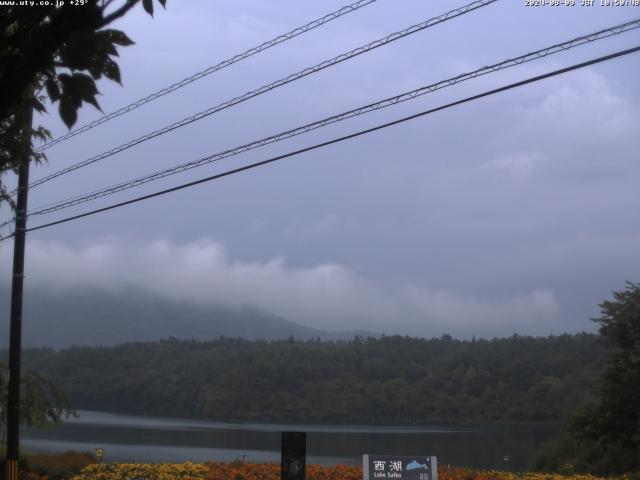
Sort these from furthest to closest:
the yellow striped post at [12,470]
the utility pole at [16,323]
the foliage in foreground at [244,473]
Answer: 1. the utility pole at [16,323]
2. the yellow striped post at [12,470]
3. the foliage in foreground at [244,473]

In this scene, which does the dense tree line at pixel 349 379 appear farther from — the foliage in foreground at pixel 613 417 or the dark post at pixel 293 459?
the dark post at pixel 293 459

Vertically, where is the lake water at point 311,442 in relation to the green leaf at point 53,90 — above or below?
below

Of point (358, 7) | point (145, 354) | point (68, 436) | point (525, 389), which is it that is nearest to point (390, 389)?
point (525, 389)

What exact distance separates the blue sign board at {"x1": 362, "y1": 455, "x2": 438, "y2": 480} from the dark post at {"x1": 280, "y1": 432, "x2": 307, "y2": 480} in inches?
42.9

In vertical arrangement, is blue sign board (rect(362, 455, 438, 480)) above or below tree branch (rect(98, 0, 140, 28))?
below

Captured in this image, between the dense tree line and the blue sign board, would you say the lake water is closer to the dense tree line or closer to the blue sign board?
the dense tree line

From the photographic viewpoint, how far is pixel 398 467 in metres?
12.9

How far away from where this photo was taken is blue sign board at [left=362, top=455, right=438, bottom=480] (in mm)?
12859

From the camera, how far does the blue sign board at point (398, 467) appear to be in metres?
12.9

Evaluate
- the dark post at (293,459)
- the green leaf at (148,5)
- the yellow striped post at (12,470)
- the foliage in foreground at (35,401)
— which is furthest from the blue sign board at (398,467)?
the green leaf at (148,5)

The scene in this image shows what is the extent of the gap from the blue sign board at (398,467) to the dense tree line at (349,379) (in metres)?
25.5

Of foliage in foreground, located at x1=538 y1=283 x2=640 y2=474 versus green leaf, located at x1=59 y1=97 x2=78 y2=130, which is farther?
foliage in foreground, located at x1=538 y1=283 x2=640 y2=474

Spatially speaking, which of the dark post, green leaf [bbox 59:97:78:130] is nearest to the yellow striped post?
the dark post

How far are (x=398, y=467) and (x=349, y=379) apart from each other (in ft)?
106
